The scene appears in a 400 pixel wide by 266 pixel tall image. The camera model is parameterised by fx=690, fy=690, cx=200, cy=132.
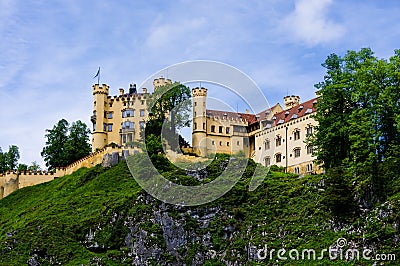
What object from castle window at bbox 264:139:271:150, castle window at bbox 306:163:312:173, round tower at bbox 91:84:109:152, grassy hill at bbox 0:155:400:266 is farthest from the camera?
round tower at bbox 91:84:109:152

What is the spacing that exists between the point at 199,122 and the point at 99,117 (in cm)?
1534

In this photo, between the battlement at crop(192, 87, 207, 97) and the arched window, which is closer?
the arched window

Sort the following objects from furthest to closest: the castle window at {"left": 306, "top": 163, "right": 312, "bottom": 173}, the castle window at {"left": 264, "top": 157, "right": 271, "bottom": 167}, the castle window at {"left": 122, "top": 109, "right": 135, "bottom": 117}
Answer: the castle window at {"left": 122, "top": 109, "right": 135, "bottom": 117} → the castle window at {"left": 264, "top": 157, "right": 271, "bottom": 167} → the castle window at {"left": 306, "top": 163, "right": 312, "bottom": 173}

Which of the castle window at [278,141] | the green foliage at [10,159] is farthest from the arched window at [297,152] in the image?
the green foliage at [10,159]

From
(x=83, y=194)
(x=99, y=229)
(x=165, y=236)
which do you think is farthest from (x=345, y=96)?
(x=83, y=194)

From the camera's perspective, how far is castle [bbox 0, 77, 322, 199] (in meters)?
93.1

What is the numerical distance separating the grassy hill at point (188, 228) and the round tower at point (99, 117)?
24.3 m

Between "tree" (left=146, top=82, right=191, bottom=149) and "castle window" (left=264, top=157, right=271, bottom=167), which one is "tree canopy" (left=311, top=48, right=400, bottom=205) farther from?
"tree" (left=146, top=82, right=191, bottom=149)

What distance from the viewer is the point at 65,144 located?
10600 centimetres

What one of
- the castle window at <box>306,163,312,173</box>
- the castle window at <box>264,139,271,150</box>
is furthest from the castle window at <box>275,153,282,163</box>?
the castle window at <box>306,163,312,173</box>

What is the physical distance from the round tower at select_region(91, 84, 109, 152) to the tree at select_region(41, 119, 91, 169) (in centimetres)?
430

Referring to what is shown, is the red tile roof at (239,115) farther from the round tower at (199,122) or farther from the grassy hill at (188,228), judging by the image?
the grassy hill at (188,228)

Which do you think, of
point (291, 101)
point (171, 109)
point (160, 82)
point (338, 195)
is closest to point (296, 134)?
point (291, 101)

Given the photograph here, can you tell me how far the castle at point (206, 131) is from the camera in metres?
93.1
